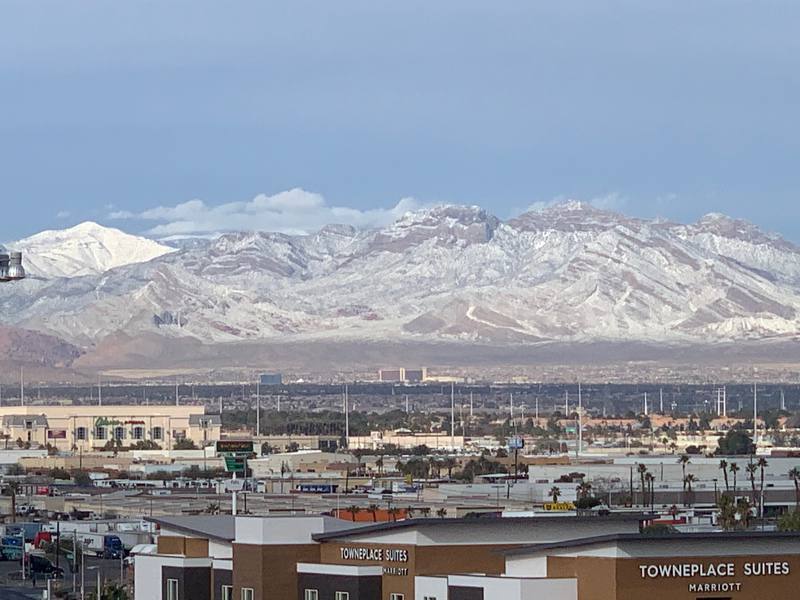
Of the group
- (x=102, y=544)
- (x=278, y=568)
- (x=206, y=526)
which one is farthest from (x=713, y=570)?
(x=102, y=544)

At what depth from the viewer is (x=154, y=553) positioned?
130 feet

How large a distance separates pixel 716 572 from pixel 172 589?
35.1 ft

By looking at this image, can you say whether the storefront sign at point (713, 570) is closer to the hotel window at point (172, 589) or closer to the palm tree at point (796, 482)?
the hotel window at point (172, 589)

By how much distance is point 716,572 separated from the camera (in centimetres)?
3039

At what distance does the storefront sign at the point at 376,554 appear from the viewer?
33406 millimetres

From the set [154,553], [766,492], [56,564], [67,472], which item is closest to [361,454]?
[67,472]

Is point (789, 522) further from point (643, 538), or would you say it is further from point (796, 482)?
point (643, 538)

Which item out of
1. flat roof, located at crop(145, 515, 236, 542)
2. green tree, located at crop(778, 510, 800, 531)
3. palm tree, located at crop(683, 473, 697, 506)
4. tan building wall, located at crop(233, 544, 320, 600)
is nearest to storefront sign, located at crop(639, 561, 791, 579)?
tan building wall, located at crop(233, 544, 320, 600)

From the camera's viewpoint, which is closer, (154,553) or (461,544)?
(461,544)

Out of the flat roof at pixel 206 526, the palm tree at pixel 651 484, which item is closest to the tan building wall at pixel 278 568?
the flat roof at pixel 206 526

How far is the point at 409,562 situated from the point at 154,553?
7753mm

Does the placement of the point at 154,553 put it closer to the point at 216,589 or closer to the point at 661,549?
the point at 216,589

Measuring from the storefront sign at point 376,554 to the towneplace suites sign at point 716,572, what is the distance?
15.4 ft

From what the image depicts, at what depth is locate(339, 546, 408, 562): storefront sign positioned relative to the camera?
3341 centimetres
